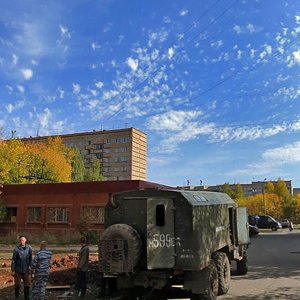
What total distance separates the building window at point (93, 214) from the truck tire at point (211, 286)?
27.5 m

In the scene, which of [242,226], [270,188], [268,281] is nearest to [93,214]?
[242,226]

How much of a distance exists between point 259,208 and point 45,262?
90.3m

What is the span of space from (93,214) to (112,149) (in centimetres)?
9455

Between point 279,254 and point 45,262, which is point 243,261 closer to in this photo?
point 45,262

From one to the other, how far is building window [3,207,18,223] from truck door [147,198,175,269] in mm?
35141

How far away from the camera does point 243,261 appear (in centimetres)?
1627

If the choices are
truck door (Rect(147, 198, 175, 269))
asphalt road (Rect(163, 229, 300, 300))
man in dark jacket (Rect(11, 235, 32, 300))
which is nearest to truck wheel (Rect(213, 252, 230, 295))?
asphalt road (Rect(163, 229, 300, 300))

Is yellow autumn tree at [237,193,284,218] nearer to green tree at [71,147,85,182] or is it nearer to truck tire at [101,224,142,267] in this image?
green tree at [71,147,85,182]

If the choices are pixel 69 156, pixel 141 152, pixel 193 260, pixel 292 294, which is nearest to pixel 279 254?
pixel 292 294

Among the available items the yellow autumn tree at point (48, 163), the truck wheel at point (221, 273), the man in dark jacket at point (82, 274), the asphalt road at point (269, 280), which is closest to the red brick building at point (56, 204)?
the asphalt road at point (269, 280)

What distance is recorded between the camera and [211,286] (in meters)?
11.0

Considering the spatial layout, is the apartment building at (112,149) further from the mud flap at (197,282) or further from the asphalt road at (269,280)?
the mud flap at (197,282)

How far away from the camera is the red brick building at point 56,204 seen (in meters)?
38.9

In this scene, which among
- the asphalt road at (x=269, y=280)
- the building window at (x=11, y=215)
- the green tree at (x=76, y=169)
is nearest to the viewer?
the asphalt road at (x=269, y=280)
